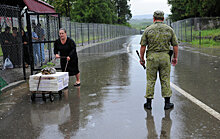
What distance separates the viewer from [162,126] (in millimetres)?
4496

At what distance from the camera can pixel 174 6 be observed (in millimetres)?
54688

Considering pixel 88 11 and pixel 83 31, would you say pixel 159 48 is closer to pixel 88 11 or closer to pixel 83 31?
pixel 83 31

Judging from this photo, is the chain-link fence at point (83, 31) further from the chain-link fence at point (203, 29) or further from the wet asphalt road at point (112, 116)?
the wet asphalt road at point (112, 116)

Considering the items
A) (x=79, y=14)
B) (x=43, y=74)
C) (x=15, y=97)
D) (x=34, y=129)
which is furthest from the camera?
(x=79, y=14)

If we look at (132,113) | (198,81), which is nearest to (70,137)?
(132,113)

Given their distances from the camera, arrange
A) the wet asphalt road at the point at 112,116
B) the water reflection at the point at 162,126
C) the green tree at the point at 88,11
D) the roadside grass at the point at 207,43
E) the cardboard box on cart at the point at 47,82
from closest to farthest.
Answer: the water reflection at the point at 162,126, the wet asphalt road at the point at 112,116, the cardboard box on cart at the point at 47,82, the roadside grass at the point at 207,43, the green tree at the point at 88,11

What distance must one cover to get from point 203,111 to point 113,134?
198 centimetres

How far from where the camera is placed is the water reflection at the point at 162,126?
411 cm

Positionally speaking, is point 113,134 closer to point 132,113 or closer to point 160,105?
point 132,113

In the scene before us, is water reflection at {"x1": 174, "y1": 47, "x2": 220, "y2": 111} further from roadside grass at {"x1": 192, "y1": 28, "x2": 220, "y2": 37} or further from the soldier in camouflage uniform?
roadside grass at {"x1": 192, "y1": 28, "x2": 220, "y2": 37}

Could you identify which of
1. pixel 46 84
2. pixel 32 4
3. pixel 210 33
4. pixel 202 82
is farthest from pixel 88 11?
pixel 46 84

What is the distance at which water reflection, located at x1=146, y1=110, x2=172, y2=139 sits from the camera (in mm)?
4113

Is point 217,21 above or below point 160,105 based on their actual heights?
above

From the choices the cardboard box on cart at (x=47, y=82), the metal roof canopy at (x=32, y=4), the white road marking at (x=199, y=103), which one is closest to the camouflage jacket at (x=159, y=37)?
the white road marking at (x=199, y=103)
